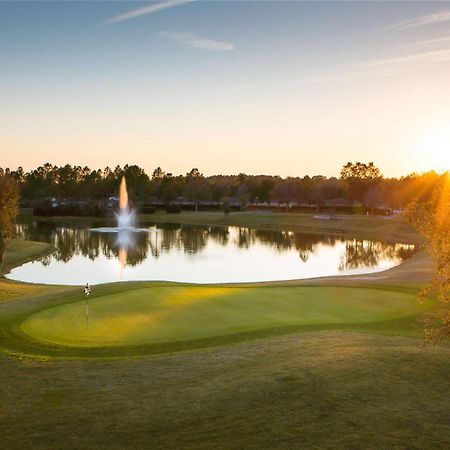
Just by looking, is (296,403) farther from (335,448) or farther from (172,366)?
(172,366)

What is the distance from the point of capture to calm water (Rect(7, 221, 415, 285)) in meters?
46.6

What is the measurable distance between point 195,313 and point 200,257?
39.8m

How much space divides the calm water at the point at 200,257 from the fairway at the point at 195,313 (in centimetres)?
2038

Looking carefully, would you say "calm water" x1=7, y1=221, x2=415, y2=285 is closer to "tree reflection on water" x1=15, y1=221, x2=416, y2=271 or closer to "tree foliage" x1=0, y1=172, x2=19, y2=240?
"tree reflection on water" x1=15, y1=221, x2=416, y2=271

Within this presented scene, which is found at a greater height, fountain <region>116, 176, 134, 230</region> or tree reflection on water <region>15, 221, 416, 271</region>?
fountain <region>116, 176, 134, 230</region>

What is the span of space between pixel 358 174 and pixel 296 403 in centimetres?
18420

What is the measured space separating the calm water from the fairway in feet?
66.8

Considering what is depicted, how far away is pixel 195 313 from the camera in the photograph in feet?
64.6

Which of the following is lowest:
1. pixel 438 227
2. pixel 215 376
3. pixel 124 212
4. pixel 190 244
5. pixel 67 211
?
pixel 190 244

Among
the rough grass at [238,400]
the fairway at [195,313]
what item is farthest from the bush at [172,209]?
the rough grass at [238,400]

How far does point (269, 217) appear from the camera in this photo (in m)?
120

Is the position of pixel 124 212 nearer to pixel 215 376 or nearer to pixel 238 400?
pixel 215 376

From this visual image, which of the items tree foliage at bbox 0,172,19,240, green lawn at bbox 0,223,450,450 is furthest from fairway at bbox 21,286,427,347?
tree foliage at bbox 0,172,19,240

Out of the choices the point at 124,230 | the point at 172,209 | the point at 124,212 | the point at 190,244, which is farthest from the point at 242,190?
the point at 190,244
